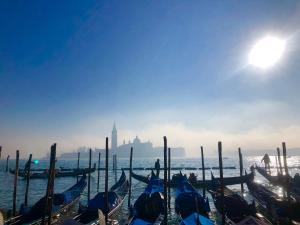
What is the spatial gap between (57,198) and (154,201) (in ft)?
25.8

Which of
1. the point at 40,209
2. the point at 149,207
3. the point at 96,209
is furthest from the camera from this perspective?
the point at 149,207

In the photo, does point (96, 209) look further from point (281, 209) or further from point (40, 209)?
point (281, 209)

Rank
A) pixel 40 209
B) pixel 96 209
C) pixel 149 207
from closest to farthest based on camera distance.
Result: pixel 40 209 → pixel 96 209 → pixel 149 207

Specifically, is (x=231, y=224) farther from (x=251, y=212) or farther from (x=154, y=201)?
(x=154, y=201)

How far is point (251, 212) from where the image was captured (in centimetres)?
1545

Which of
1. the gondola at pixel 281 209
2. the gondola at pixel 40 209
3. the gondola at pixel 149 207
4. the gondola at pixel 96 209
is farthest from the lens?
the gondola at pixel 149 207

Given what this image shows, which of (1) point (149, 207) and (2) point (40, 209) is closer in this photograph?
(2) point (40, 209)

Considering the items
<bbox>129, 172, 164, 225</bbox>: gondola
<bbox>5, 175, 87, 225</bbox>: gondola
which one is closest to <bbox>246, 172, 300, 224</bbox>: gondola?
<bbox>129, 172, 164, 225</bbox>: gondola

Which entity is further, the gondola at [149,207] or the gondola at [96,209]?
the gondola at [149,207]

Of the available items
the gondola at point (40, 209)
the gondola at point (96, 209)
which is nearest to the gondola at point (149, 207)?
the gondola at point (96, 209)

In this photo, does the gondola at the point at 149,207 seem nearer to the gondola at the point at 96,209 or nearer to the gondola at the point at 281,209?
the gondola at the point at 96,209

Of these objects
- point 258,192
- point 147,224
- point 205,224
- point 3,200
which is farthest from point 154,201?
point 3,200

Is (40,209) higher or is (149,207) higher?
(40,209)

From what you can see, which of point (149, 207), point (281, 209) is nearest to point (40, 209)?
point (149, 207)
